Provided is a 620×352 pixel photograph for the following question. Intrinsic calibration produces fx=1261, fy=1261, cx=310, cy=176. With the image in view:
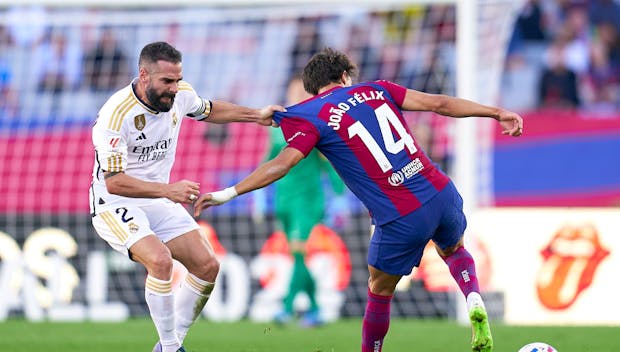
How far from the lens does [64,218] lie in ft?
45.3

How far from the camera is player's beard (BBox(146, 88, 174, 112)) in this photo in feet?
25.8

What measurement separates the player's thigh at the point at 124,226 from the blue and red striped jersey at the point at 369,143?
4.06 feet

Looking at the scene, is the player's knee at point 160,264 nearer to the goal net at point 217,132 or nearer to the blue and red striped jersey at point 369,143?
the blue and red striped jersey at point 369,143

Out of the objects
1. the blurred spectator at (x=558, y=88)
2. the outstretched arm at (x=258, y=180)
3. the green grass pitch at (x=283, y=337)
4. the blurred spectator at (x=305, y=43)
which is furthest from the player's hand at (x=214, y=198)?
the blurred spectator at (x=558, y=88)

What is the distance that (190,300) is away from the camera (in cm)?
842

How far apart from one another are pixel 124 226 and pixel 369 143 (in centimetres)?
176

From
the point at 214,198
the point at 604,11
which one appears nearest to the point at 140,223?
the point at 214,198

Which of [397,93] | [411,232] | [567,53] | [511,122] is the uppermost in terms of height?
[567,53]

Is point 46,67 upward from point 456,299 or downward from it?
upward

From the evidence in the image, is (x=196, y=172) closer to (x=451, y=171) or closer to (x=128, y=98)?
(x=451, y=171)

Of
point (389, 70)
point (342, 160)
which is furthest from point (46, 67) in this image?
point (342, 160)

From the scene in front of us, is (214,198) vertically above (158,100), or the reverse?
(158,100)

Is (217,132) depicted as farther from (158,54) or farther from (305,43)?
(158,54)

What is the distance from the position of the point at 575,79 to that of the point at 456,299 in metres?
5.66
